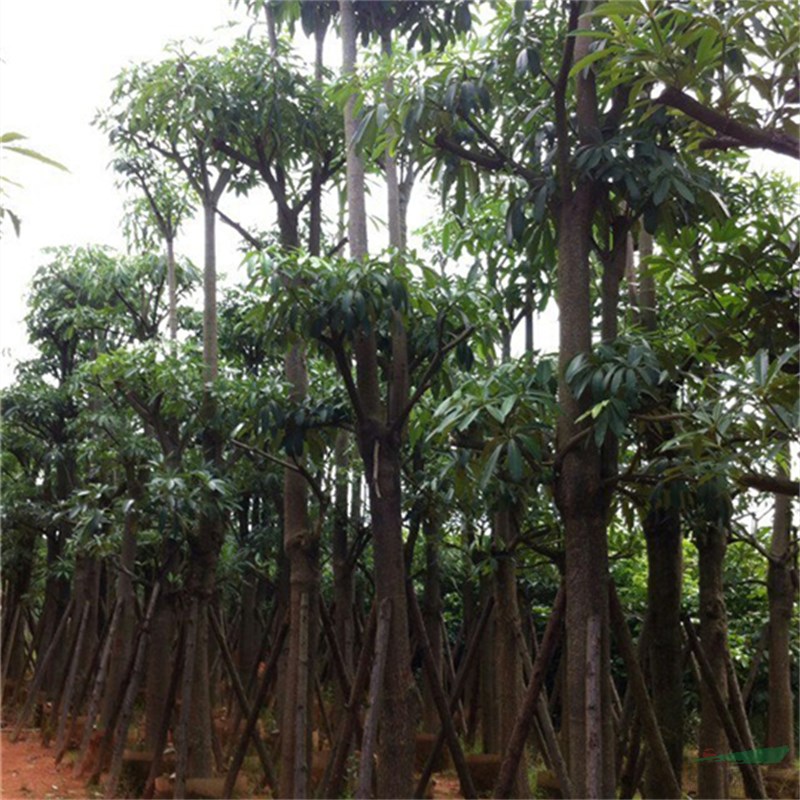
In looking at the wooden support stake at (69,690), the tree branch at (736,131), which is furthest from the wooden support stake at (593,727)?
the wooden support stake at (69,690)

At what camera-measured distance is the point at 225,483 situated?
7371mm

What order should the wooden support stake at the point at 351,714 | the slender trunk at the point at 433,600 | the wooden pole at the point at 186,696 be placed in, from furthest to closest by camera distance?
the slender trunk at the point at 433,600
the wooden pole at the point at 186,696
the wooden support stake at the point at 351,714

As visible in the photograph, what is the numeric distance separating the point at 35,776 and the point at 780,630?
6.72 metres

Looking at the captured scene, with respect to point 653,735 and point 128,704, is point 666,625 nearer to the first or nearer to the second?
point 653,735

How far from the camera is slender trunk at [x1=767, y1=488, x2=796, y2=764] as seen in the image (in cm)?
767

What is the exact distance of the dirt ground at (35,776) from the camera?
9.20 meters

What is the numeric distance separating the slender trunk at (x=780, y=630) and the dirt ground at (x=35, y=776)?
221 inches

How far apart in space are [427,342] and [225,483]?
2.02m

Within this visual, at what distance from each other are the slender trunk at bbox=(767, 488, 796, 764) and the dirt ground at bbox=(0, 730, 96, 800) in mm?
5621

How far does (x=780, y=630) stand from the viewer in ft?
25.7

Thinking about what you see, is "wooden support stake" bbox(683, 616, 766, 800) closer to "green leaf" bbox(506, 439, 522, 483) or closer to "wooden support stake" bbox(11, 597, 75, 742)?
"green leaf" bbox(506, 439, 522, 483)

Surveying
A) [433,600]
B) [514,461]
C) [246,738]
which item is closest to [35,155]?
[514,461]

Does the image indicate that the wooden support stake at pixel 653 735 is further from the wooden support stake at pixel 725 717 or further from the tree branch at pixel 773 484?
the tree branch at pixel 773 484

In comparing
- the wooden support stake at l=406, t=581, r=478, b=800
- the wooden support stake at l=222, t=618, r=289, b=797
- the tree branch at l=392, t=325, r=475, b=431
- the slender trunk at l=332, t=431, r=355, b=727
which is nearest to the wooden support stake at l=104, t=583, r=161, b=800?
the wooden support stake at l=222, t=618, r=289, b=797
